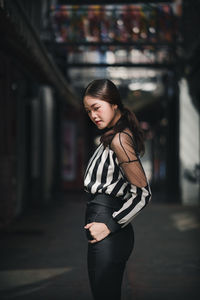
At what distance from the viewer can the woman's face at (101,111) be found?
2385mm

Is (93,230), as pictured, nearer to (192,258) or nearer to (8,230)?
(192,258)

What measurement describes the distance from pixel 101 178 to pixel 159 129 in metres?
16.8

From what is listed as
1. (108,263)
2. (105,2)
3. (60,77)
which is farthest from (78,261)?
(105,2)

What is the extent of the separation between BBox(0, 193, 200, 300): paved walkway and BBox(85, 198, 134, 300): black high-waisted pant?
201 centimetres

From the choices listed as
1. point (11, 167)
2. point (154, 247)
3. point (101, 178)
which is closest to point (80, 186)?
point (11, 167)

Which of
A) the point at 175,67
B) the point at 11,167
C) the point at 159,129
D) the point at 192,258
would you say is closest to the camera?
the point at 192,258

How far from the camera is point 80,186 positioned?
66.5 feet

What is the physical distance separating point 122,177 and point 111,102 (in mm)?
400

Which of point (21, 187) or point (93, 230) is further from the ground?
point (93, 230)

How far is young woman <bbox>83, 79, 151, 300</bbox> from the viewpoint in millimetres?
2355

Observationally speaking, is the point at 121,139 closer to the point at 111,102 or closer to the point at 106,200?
the point at 111,102

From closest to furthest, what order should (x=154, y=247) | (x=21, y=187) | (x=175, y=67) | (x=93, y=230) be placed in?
(x=93, y=230) < (x=154, y=247) < (x=21, y=187) < (x=175, y=67)

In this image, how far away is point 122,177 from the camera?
242cm

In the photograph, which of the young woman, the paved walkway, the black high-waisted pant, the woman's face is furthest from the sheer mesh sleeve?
the paved walkway
